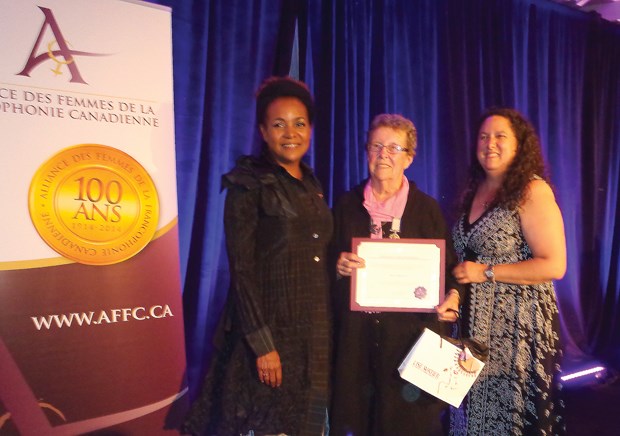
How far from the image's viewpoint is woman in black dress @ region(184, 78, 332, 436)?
1.68 m

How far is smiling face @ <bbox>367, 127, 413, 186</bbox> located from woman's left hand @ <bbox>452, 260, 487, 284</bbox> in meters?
0.49

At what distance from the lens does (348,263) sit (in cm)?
184

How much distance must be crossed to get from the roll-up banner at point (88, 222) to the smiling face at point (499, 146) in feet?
5.19

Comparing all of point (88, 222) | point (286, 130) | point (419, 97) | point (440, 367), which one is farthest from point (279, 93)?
point (419, 97)

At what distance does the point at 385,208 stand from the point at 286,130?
1.73 ft

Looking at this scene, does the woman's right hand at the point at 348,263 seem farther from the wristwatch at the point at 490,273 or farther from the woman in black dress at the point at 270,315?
the wristwatch at the point at 490,273

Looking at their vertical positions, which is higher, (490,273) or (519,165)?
(519,165)

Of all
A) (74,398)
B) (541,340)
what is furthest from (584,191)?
(74,398)

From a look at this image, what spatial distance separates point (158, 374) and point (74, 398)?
1.32 feet

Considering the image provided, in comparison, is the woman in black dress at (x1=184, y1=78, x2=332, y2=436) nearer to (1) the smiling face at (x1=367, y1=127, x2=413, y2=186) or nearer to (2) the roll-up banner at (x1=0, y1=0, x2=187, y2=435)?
(1) the smiling face at (x1=367, y1=127, x2=413, y2=186)

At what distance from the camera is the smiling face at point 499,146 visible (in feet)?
6.96

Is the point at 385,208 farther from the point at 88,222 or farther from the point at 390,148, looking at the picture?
the point at 88,222

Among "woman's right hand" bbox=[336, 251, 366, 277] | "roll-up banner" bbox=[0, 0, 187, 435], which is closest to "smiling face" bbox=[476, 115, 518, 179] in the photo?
"woman's right hand" bbox=[336, 251, 366, 277]

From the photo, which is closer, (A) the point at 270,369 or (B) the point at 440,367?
(A) the point at 270,369
